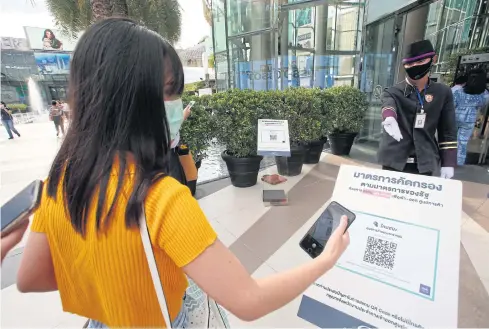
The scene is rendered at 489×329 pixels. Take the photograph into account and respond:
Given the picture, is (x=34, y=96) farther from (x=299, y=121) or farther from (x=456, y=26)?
(x=456, y=26)

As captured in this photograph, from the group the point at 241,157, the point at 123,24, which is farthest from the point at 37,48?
the point at 123,24

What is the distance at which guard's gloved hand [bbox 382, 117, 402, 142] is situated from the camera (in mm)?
1751

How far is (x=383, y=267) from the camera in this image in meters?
1.02

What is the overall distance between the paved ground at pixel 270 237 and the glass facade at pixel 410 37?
196cm

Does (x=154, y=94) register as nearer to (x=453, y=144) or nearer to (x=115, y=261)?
(x=115, y=261)

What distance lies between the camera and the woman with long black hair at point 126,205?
20.2 inches

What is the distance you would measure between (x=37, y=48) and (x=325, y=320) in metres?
24.3

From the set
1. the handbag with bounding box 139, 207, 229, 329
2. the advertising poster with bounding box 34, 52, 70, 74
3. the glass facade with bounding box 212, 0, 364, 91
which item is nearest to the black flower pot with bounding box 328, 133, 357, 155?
the glass facade with bounding box 212, 0, 364, 91

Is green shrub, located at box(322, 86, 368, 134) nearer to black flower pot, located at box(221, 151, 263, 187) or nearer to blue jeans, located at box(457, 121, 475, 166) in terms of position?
blue jeans, located at box(457, 121, 475, 166)

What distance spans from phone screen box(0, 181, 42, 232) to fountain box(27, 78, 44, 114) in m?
21.7

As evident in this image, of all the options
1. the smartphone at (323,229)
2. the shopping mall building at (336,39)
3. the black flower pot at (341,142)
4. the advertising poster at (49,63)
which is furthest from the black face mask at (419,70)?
the advertising poster at (49,63)

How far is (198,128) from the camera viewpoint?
3.18 m

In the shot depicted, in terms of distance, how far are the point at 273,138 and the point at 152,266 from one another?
2.64 meters

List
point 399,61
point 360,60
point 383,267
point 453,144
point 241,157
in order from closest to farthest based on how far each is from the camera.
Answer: point 383,267
point 453,144
point 241,157
point 399,61
point 360,60
